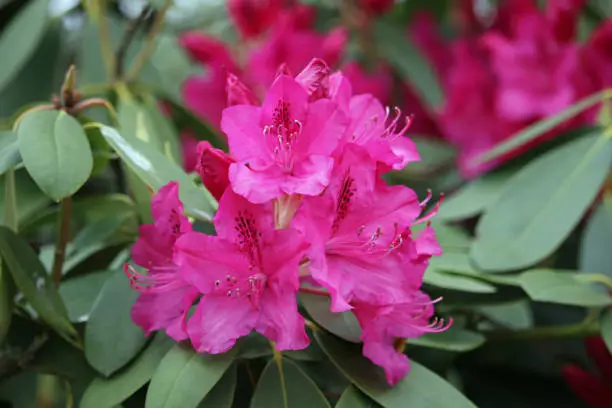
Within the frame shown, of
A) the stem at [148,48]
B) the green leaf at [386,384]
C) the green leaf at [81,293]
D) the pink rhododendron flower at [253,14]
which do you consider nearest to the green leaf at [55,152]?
the green leaf at [81,293]

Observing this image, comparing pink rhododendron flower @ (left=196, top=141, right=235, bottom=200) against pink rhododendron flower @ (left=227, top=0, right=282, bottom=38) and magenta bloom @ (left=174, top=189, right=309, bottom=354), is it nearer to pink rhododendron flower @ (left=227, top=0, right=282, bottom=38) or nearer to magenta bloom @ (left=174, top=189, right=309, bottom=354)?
magenta bloom @ (left=174, top=189, right=309, bottom=354)

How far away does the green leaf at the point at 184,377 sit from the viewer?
57 centimetres

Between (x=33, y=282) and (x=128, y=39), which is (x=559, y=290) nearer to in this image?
(x=33, y=282)

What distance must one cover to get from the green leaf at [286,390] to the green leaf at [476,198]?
Result: 0.35 meters

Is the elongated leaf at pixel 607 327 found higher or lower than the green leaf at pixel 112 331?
lower

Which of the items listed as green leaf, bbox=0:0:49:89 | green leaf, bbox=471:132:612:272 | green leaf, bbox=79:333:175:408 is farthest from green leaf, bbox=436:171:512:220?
green leaf, bbox=0:0:49:89

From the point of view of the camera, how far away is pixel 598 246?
2.94 feet

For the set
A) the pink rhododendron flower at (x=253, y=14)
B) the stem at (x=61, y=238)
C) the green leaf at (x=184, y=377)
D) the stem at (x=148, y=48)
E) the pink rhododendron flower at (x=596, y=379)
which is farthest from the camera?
the pink rhododendron flower at (x=253, y=14)

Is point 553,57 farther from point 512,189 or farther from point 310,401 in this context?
point 310,401

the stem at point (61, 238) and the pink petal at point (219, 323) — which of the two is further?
the stem at point (61, 238)

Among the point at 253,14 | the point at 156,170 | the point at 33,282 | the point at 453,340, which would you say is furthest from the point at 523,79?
the point at 33,282

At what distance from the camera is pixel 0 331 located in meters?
0.63

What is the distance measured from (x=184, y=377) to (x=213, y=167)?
0.52 ft

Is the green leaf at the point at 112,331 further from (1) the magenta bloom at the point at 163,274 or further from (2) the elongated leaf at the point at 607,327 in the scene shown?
(2) the elongated leaf at the point at 607,327
